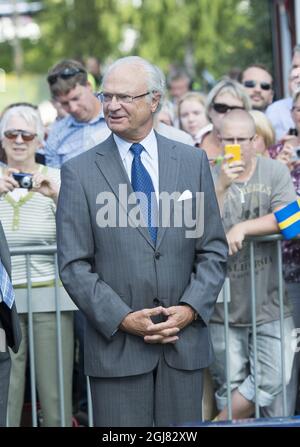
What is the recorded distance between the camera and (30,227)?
6.78 m

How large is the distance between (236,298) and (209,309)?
135cm

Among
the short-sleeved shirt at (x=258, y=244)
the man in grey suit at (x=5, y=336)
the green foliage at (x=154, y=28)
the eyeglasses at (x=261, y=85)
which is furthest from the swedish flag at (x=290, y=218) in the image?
the green foliage at (x=154, y=28)

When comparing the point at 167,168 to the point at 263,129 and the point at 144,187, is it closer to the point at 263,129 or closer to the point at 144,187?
the point at 144,187

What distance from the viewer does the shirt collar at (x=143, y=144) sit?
5492 millimetres

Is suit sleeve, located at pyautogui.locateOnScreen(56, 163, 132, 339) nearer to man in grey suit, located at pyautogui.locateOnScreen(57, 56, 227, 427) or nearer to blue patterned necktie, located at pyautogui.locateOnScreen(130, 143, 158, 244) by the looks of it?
man in grey suit, located at pyautogui.locateOnScreen(57, 56, 227, 427)

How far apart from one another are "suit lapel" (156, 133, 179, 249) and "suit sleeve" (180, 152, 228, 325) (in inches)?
5.9

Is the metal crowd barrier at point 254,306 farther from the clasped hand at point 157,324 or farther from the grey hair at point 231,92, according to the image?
the grey hair at point 231,92

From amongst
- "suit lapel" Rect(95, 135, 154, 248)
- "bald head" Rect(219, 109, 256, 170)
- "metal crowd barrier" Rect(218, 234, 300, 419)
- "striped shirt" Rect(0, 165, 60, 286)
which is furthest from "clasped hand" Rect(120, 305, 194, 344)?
"bald head" Rect(219, 109, 256, 170)

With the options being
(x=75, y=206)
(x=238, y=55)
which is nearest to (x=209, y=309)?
(x=75, y=206)

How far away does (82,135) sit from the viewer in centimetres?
836

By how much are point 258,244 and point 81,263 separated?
1.67 m

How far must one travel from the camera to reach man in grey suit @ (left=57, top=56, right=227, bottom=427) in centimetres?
530

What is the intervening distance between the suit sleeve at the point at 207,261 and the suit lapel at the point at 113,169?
1.01 feet
